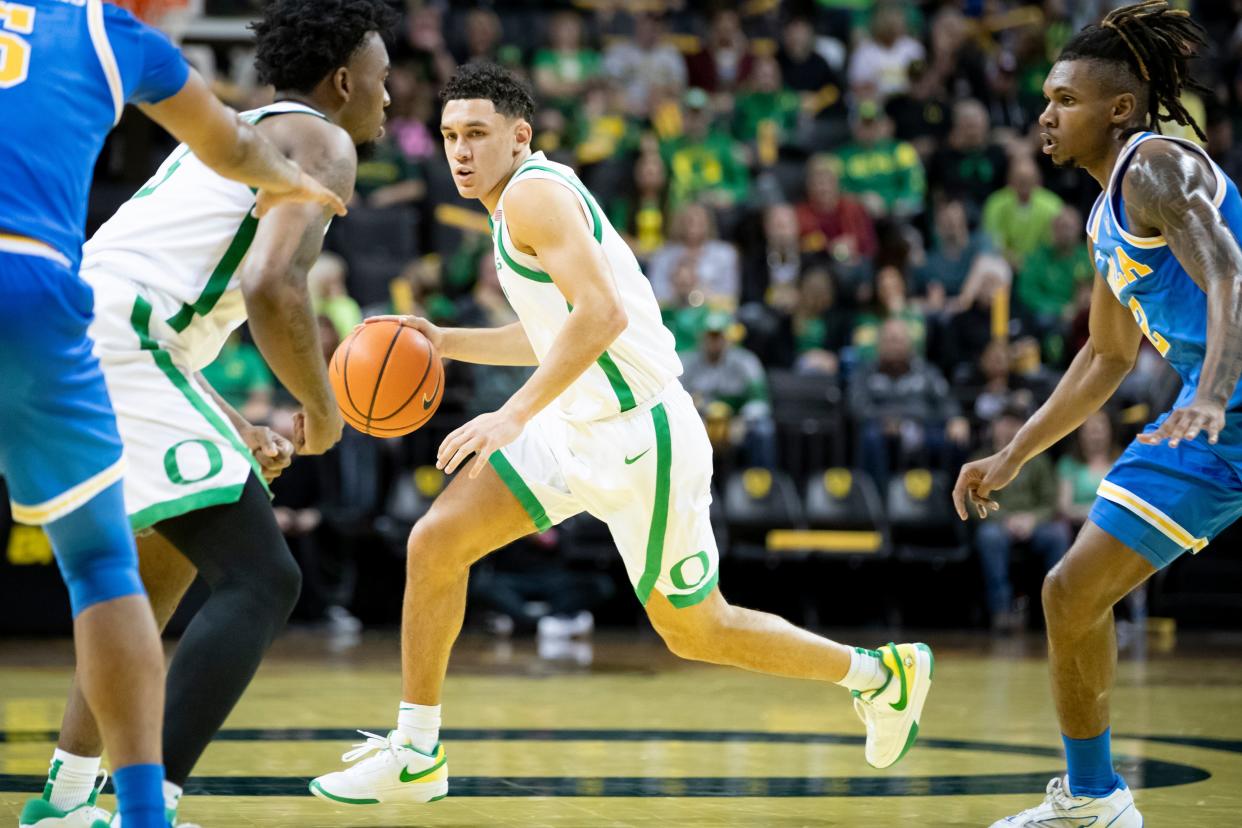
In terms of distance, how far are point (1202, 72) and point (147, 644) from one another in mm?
14813

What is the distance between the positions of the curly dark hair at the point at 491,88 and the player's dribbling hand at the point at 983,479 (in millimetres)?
1619

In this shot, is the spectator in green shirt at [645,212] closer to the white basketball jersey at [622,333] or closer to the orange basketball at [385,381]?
the white basketball jersey at [622,333]

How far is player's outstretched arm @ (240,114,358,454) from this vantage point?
12.0 feet

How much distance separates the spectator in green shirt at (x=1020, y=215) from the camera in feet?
45.6

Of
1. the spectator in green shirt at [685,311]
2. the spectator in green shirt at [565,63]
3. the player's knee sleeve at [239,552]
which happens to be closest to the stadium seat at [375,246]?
the spectator in green shirt at [565,63]

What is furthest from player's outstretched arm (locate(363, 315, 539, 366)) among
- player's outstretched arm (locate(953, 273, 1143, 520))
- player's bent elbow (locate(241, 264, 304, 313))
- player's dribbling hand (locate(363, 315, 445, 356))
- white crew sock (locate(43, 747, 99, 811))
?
white crew sock (locate(43, 747, 99, 811))

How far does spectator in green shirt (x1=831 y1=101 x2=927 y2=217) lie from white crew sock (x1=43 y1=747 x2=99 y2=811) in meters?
11.5

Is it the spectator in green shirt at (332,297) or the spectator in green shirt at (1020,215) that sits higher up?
the spectator in green shirt at (1020,215)

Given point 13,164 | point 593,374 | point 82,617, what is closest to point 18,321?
point 13,164

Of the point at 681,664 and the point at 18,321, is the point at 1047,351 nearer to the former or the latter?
the point at 681,664

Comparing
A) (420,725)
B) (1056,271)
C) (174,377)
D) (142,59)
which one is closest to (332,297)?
(1056,271)

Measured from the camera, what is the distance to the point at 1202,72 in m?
15.8

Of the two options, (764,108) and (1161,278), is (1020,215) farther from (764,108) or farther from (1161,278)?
(1161,278)

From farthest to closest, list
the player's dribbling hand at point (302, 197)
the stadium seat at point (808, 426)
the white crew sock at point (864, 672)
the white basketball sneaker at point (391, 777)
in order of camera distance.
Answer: the stadium seat at point (808, 426) < the white crew sock at point (864, 672) < the white basketball sneaker at point (391, 777) < the player's dribbling hand at point (302, 197)
